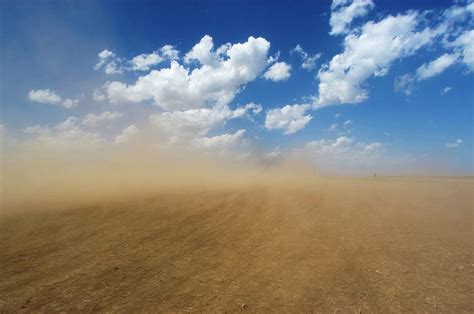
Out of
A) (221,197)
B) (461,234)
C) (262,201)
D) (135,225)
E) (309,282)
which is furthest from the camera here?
(221,197)

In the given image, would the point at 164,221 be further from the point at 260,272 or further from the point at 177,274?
the point at 260,272

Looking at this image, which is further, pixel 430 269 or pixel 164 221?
pixel 164 221

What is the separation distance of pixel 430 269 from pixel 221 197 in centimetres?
1275

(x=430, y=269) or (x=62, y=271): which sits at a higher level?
(x=62, y=271)

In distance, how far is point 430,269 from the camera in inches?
320

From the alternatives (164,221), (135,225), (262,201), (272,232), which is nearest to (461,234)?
(272,232)

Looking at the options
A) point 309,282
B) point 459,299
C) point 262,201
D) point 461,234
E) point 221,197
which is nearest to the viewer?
point 459,299

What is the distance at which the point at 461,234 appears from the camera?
11.4 m

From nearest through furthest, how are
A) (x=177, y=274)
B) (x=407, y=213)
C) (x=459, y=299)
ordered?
(x=459, y=299) → (x=177, y=274) → (x=407, y=213)

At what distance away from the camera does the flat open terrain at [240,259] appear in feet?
21.4

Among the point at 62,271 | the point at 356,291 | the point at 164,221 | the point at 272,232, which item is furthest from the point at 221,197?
the point at 356,291

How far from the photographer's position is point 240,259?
355 inches

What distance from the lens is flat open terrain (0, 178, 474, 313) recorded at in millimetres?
6520

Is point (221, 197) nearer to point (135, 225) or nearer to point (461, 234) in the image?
point (135, 225)
